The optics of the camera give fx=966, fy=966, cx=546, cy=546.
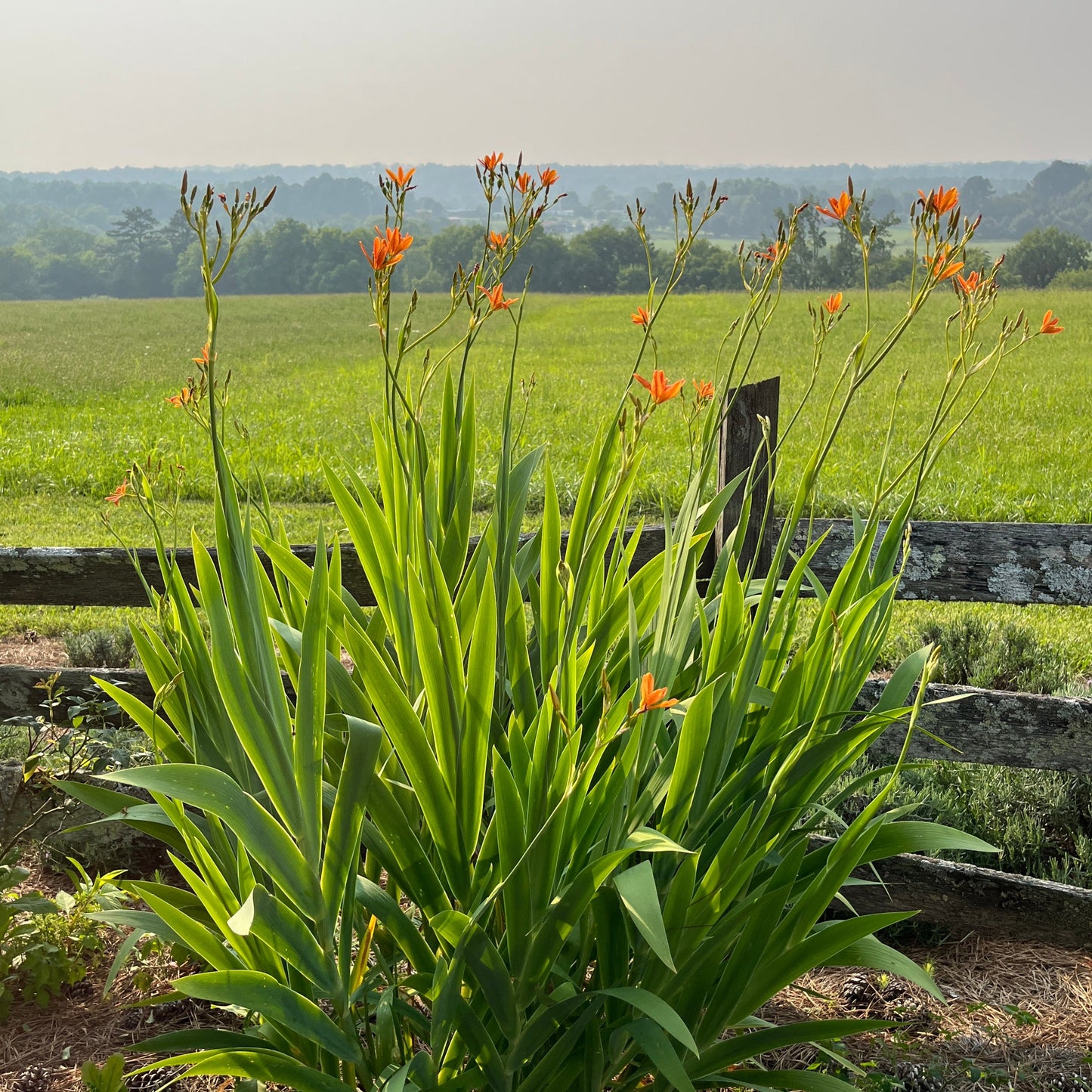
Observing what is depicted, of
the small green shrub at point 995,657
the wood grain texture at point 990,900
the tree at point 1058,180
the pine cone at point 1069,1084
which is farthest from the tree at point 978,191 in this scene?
the pine cone at point 1069,1084

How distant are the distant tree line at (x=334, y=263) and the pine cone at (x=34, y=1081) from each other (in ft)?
114

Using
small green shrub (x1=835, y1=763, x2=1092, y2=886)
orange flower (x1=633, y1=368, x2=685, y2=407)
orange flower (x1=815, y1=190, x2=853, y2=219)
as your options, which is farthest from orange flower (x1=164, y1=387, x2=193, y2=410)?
small green shrub (x1=835, y1=763, x2=1092, y2=886)

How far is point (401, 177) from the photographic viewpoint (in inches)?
55.1

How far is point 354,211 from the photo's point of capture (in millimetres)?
149375

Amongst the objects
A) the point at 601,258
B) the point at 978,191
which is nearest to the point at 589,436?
the point at 601,258

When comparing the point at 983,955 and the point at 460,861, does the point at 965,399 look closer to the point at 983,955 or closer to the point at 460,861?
the point at 983,955

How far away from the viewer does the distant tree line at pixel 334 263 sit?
54.1m

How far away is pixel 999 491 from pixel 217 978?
9.39m

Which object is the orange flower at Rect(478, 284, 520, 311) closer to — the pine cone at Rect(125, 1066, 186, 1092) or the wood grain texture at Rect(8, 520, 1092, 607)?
the wood grain texture at Rect(8, 520, 1092, 607)

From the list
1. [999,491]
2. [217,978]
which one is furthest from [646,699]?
[999,491]

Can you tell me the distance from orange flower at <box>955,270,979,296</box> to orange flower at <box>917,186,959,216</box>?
0.10 m

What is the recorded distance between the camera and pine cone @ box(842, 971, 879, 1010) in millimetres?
2354

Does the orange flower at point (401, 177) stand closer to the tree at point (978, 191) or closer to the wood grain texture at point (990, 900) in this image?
the wood grain texture at point (990, 900)

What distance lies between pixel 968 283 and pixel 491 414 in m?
12.9
